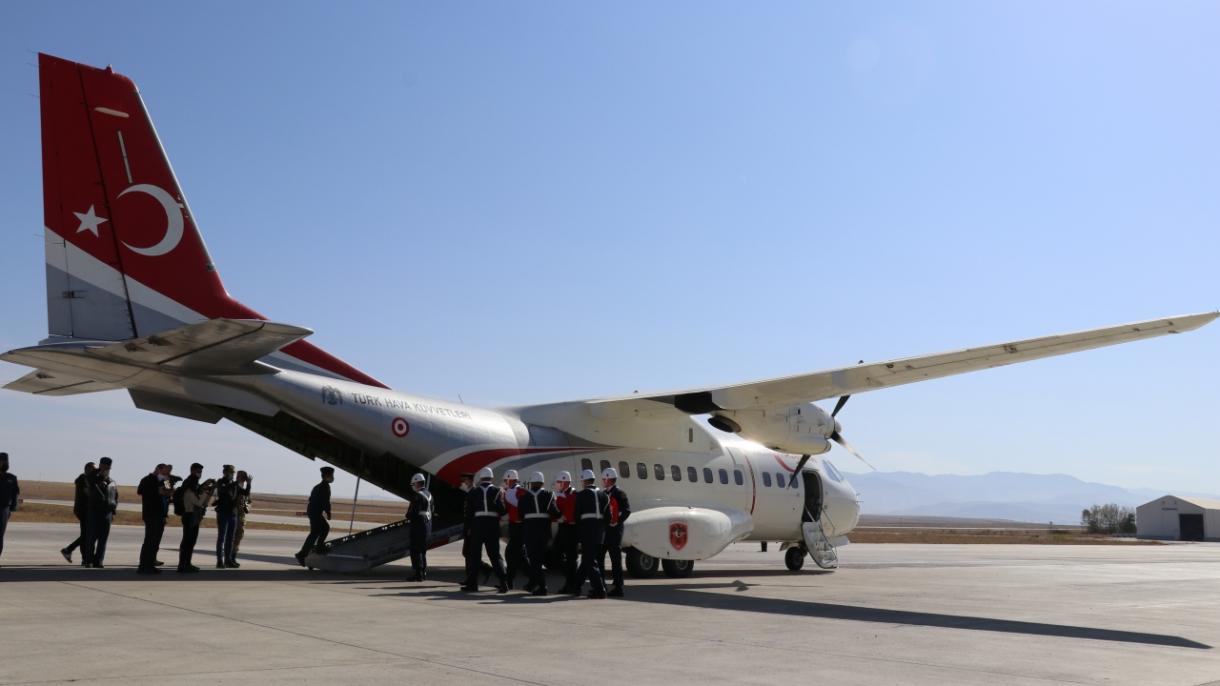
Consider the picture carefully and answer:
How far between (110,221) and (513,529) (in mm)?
6979

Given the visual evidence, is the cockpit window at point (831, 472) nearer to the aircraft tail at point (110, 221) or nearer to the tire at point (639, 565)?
the tire at point (639, 565)

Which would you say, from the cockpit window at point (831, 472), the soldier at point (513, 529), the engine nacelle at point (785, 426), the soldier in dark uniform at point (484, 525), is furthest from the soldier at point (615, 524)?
the cockpit window at point (831, 472)

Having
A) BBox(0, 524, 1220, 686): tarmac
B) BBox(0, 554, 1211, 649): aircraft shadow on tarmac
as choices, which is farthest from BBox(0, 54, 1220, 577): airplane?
BBox(0, 524, 1220, 686): tarmac

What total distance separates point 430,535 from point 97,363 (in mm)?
5260

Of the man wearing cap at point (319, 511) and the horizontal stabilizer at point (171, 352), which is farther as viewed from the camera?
the man wearing cap at point (319, 511)

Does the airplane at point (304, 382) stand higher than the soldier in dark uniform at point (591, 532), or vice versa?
the airplane at point (304, 382)

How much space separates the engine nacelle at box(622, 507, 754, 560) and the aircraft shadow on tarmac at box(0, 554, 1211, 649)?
0.57 meters

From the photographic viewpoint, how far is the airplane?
13.5 meters

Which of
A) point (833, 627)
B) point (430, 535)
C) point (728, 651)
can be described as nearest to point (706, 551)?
point (430, 535)

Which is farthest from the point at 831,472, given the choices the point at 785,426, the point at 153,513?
the point at 153,513

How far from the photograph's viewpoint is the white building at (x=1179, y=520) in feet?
230

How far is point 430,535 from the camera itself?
1547cm

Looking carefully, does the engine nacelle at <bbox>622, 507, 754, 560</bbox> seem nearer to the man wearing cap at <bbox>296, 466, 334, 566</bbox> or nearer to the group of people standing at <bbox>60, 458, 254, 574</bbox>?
the man wearing cap at <bbox>296, 466, 334, 566</bbox>

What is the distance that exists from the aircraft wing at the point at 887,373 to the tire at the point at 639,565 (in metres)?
2.60
